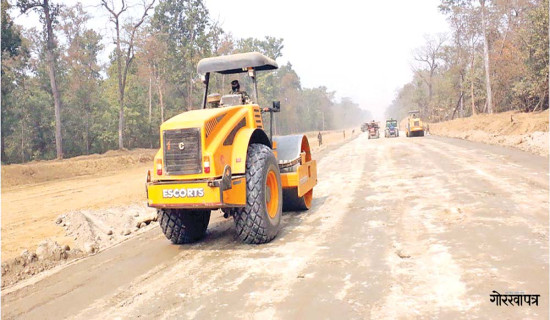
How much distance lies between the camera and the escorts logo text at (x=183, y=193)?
4.84 meters

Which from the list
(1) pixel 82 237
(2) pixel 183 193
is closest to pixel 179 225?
(2) pixel 183 193

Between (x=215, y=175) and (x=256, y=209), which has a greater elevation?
(x=215, y=175)

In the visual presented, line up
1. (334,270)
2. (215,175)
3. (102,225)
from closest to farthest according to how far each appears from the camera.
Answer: (334,270)
(215,175)
(102,225)

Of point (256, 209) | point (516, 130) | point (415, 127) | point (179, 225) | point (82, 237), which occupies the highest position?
point (415, 127)

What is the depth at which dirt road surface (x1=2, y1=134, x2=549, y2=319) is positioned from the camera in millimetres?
3412

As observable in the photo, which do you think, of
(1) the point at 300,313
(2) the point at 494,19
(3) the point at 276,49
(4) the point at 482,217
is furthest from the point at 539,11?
(3) the point at 276,49

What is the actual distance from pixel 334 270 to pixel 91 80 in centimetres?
3859

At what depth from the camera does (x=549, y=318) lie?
302 cm

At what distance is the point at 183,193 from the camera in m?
4.91

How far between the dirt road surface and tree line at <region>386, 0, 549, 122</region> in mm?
22934

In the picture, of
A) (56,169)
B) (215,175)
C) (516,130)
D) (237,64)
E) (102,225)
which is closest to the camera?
(215,175)

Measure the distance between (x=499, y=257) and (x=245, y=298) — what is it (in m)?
2.83

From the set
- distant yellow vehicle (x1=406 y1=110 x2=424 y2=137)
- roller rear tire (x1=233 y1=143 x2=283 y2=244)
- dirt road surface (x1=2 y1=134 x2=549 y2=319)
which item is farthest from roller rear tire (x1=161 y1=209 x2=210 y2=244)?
distant yellow vehicle (x1=406 y1=110 x2=424 y2=137)

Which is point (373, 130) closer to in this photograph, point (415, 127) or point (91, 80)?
point (415, 127)
